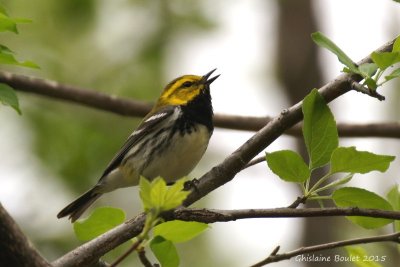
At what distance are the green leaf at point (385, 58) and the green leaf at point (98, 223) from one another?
98 cm

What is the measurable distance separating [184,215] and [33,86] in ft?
10.6

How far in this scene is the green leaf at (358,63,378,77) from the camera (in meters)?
2.34

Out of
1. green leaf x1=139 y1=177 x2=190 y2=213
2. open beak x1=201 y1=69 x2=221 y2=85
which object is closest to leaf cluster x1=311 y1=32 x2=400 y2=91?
green leaf x1=139 y1=177 x2=190 y2=213

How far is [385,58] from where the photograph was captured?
2.28 meters

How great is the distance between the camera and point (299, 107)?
2.56 m

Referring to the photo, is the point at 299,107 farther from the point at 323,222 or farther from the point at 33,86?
the point at 323,222

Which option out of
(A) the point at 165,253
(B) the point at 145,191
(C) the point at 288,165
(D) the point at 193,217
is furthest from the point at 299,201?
(B) the point at 145,191

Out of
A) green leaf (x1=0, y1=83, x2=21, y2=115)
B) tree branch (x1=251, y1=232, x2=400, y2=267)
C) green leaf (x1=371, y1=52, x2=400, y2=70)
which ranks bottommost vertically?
green leaf (x1=0, y1=83, x2=21, y2=115)

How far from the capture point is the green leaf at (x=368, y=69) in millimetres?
2338

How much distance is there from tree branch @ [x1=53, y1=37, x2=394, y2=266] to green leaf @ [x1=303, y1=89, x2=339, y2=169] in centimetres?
20

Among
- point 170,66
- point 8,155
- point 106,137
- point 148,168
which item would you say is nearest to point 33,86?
point 148,168

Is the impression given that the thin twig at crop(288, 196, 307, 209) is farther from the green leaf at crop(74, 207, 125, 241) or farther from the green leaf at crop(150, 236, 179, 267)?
the green leaf at crop(74, 207, 125, 241)

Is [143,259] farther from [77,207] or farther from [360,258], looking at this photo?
[77,207]

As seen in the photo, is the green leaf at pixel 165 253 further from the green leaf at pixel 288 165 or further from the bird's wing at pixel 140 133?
the bird's wing at pixel 140 133
